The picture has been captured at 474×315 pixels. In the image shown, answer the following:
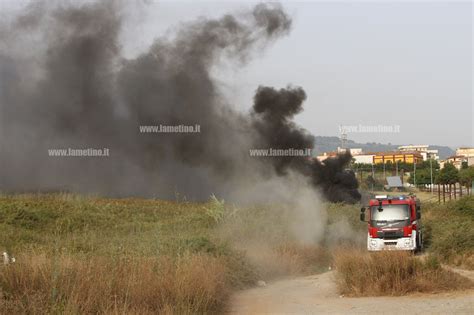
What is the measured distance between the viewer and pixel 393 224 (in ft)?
76.5

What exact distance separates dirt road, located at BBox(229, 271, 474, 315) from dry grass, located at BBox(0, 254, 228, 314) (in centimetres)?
198

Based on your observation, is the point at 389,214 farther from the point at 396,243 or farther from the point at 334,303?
the point at 334,303

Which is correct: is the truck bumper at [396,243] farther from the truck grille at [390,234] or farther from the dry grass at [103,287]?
the dry grass at [103,287]

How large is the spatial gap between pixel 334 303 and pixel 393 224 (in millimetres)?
10314

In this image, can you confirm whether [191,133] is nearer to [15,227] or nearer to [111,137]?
[111,137]

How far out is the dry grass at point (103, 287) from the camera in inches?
352

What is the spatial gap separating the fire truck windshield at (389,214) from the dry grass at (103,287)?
12681 millimetres

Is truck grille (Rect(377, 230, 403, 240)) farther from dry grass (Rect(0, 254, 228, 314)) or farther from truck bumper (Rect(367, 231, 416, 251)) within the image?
dry grass (Rect(0, 254, 228, 314))

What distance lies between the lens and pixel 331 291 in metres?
15.8

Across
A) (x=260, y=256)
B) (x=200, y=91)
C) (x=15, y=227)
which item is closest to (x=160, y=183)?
(x=200, y=91)

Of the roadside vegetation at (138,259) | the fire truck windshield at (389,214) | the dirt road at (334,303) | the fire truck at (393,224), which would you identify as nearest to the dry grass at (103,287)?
the roadside vegetation at (138,259)

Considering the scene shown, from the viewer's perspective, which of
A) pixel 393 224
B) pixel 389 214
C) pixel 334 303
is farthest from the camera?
pixel 389 214

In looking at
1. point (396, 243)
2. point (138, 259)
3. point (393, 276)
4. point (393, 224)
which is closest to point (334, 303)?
point (393, 276)

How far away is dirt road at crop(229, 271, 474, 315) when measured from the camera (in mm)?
12227
